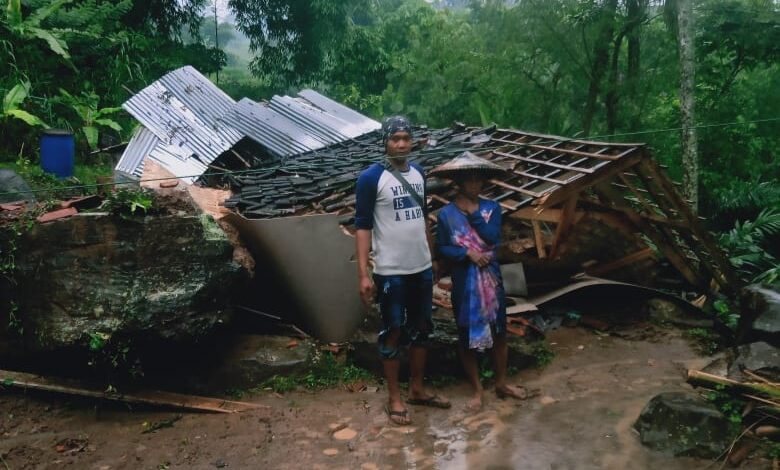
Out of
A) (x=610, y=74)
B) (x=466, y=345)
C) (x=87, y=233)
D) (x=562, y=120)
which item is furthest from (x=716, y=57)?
(x=87, y=233)

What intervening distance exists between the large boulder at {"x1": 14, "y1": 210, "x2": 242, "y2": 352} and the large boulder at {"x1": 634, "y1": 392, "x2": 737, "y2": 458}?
3328 mm

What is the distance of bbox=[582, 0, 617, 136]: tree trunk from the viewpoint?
10.4 metres

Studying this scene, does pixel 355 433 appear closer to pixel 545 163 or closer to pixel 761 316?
pixel 545 163

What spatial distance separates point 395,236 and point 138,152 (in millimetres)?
5721

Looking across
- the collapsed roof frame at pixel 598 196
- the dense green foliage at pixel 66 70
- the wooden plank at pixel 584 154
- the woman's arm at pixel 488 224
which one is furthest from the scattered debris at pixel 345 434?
the dense green foliage at pixel 66 70

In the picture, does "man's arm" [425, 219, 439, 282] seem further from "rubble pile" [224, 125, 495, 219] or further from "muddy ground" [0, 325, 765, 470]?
"rubble pile" [224, 125, 495, 219]

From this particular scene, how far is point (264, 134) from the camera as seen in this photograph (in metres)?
9.02

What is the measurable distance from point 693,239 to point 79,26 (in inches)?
422

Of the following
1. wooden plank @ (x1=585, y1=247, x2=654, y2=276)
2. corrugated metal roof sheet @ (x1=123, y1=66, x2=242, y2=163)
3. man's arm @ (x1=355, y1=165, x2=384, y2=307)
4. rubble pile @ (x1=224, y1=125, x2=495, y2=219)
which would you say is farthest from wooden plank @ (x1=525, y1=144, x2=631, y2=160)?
corrugated metal roof sheet @ (x1=123, y1=66, x2=242, y2=163)

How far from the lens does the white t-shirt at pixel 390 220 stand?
3.92 meters

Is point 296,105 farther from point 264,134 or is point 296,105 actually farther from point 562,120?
point 562,120

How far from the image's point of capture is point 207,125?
28.8ft

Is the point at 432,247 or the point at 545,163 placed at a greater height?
the point at 545,163

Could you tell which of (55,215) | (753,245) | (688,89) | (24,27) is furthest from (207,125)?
(753,245)
